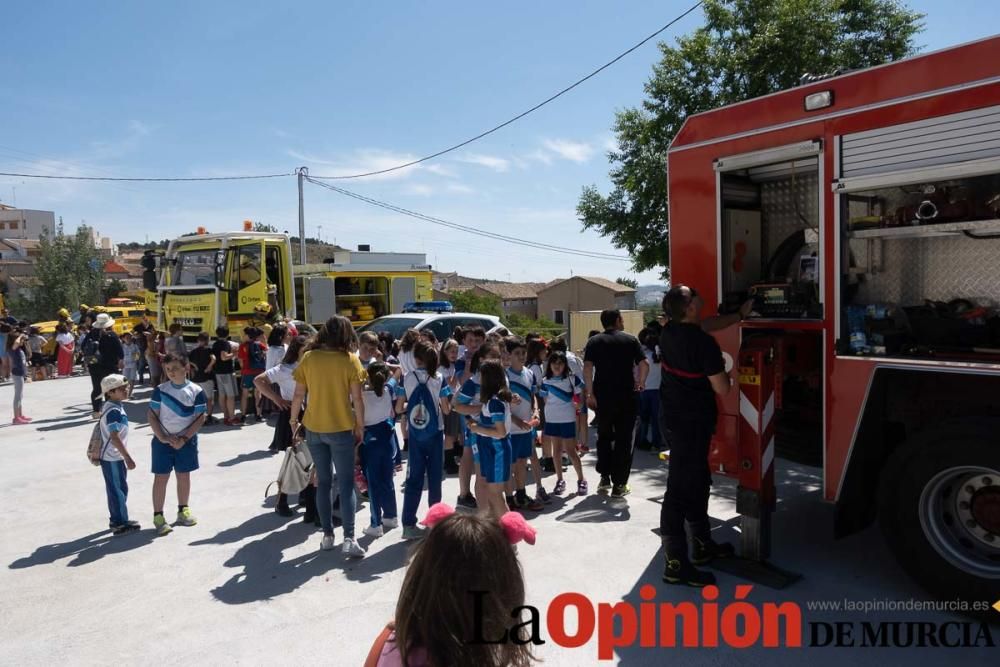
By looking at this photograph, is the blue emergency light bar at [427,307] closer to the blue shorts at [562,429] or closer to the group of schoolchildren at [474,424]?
the group of schoolchildren at [474,424]

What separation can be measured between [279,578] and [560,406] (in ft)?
9.63

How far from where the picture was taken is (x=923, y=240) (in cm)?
482

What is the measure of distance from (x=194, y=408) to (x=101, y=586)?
159 centimetres

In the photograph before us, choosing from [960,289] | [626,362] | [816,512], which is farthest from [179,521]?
[960,289]

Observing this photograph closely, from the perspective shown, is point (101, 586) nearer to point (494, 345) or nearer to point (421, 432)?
point (421, 432)

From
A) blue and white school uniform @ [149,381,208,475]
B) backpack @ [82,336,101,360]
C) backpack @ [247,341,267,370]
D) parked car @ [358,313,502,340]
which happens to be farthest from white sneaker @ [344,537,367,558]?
backpack @ [82,336,101,360]

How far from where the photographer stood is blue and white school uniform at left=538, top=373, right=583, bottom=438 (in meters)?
6.48

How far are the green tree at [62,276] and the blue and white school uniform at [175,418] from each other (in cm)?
3952

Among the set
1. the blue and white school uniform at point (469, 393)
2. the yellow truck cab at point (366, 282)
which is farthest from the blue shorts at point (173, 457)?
the yellow truck cab at point (366, 282)

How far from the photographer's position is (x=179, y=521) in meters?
5.98

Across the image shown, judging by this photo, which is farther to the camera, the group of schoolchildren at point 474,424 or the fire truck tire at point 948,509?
the group of schoolchildren at point 474,424

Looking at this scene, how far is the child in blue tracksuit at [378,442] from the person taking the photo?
5418 mm

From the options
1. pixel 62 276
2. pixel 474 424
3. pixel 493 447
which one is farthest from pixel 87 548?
pixel 62 276

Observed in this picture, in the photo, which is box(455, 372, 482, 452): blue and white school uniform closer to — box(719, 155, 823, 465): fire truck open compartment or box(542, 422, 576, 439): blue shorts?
box(542, 422, 576, 439): blue shorts
